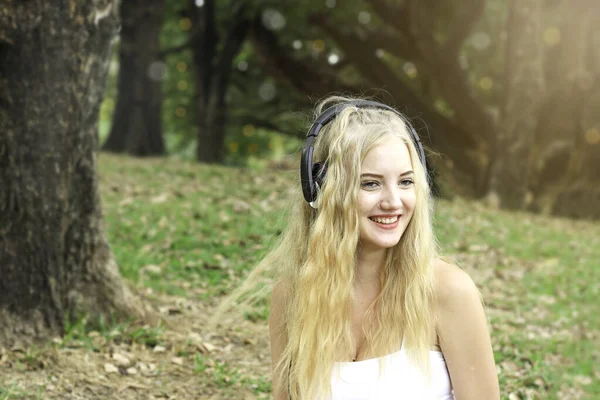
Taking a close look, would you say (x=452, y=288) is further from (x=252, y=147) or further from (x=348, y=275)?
(x=252, y=147)

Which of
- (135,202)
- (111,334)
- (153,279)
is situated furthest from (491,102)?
(111,334)

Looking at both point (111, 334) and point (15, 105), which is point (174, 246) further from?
point (15, 105)

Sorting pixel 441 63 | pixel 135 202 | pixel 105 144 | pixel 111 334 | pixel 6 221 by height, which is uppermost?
pixel 441 63

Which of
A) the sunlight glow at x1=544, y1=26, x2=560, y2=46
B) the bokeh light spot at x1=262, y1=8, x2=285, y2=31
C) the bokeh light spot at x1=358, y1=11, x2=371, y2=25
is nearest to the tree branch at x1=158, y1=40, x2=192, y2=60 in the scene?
the bokeh light spot at x1=262, y1=8, x2=285, y2=31

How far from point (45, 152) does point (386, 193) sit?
2512 millimetres

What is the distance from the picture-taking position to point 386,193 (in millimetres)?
3059

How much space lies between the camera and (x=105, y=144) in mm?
14812

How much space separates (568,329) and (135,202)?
4.70 metres

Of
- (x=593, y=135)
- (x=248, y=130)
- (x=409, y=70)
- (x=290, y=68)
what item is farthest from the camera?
(x=409, y=70)

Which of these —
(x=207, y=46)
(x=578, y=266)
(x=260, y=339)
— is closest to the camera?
(x=260, y=339)

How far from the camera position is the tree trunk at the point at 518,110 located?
43.1 feet

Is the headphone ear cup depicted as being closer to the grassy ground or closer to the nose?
the nose

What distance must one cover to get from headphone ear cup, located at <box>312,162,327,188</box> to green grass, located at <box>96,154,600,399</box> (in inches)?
53.3

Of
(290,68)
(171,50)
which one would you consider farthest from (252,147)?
(290,68)
